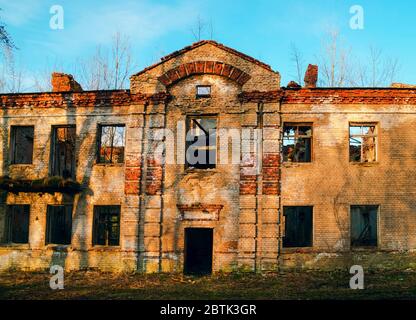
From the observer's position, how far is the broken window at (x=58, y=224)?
1445 cm

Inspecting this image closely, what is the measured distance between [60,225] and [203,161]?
663 cm

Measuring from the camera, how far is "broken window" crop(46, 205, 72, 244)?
14.5m

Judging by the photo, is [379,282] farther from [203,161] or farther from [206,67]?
[206,67]

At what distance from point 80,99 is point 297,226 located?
9498mm

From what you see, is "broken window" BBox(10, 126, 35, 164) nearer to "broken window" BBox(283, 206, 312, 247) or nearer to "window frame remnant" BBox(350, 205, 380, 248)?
"broken window" BBox(283, 206, 312, 247)

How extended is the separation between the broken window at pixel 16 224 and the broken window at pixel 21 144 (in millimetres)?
1909

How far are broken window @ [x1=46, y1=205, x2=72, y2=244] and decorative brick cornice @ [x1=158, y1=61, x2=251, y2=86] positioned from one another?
6.39 m

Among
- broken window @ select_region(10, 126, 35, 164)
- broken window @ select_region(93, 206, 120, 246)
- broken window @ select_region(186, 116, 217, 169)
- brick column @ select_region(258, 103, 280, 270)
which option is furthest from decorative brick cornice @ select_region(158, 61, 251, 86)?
broken window @ select_region(10, 126, 35, 164)

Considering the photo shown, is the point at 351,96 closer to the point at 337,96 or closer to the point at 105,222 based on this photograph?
the point at 337,96

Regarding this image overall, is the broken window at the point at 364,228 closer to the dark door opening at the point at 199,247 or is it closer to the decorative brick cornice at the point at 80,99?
the dark door opening at the point at 199,247

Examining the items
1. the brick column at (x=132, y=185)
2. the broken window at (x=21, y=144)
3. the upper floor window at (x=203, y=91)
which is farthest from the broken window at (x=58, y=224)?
the upper floor window at (x=203, y=91)

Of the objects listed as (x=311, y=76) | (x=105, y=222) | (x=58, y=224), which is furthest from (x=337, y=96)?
(x=58, y=224)

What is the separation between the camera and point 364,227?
14273 millimetres

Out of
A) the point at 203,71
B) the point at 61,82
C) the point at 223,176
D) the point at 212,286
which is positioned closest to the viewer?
the point at 212,286
